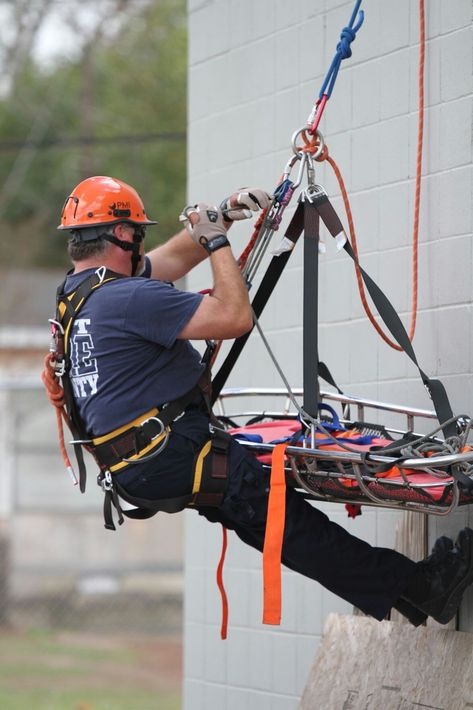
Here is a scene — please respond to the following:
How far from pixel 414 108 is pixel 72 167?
23.8m

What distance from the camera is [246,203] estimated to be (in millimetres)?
4680

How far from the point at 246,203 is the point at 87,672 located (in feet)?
27.0

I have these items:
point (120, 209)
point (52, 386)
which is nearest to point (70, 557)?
point (52, 386)

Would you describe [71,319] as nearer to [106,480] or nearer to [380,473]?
[106,480]

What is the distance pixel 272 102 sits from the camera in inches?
Result: 260

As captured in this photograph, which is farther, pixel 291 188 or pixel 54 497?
pixel 54 497

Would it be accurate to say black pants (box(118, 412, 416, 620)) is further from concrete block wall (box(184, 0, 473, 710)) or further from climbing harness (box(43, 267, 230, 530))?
concrete block wall (box(184, 0, 473, 710))

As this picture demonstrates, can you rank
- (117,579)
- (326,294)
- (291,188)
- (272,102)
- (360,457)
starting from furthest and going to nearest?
1. (117,579)
2. (272,102)
3. (326,294)
4. (291,188)
5. (360,457)

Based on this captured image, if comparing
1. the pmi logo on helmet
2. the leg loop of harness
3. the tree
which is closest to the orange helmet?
the pmi logo on helmet

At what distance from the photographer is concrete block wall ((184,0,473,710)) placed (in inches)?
211

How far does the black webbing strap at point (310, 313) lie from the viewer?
14.4 feet

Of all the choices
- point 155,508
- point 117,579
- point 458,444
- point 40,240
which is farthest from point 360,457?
point 40,240

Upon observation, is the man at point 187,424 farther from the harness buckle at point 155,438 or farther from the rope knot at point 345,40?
the rope knot at point 345,40

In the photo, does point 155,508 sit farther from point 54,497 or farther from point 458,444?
point 54,497
